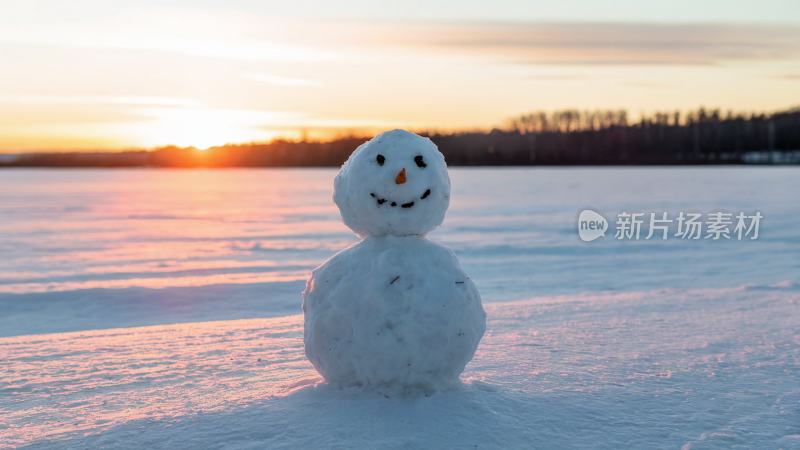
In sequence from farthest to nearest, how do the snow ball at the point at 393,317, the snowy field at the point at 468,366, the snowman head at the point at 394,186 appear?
the snowman head at the point at 394,186, the snow ball at the point at 393,317, the snowy field at the point at 468,366

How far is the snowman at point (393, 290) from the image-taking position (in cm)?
405

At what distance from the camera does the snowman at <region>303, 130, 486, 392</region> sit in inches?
159

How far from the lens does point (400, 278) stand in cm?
408

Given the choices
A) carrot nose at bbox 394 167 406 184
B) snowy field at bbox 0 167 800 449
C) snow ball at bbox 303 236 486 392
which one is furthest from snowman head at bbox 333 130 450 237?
snowy field at bbox 0 167 800 449

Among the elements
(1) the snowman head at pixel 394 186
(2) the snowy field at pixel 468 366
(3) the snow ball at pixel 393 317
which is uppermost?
(1) the snowman head at pixel 394 186

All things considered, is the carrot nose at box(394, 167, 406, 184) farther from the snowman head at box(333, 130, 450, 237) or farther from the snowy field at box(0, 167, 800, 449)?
the snowy field at box(0, 167, 800, 449)

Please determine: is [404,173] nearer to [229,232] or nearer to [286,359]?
[286,359]

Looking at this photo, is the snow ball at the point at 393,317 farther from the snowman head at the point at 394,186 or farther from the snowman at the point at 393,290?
the snowman head at the point at 394,186

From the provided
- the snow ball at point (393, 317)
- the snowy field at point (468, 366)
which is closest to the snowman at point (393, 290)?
the snow ball at point (393, 317)

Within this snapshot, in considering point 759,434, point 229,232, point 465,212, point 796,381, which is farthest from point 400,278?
point 465,212

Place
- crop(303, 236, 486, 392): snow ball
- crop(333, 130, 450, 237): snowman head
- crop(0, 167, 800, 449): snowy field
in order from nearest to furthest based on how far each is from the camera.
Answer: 1. crop(0, 167, 800, 449): snowy field
2. crop(303, 236, 486, 392): snow ball
3. crop(333, 130, 450, 237): snowman head

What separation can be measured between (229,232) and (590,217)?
8.48 m

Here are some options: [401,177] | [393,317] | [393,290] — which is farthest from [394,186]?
[393,317]

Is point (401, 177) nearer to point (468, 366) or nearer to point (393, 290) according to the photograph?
point (393, 290)
